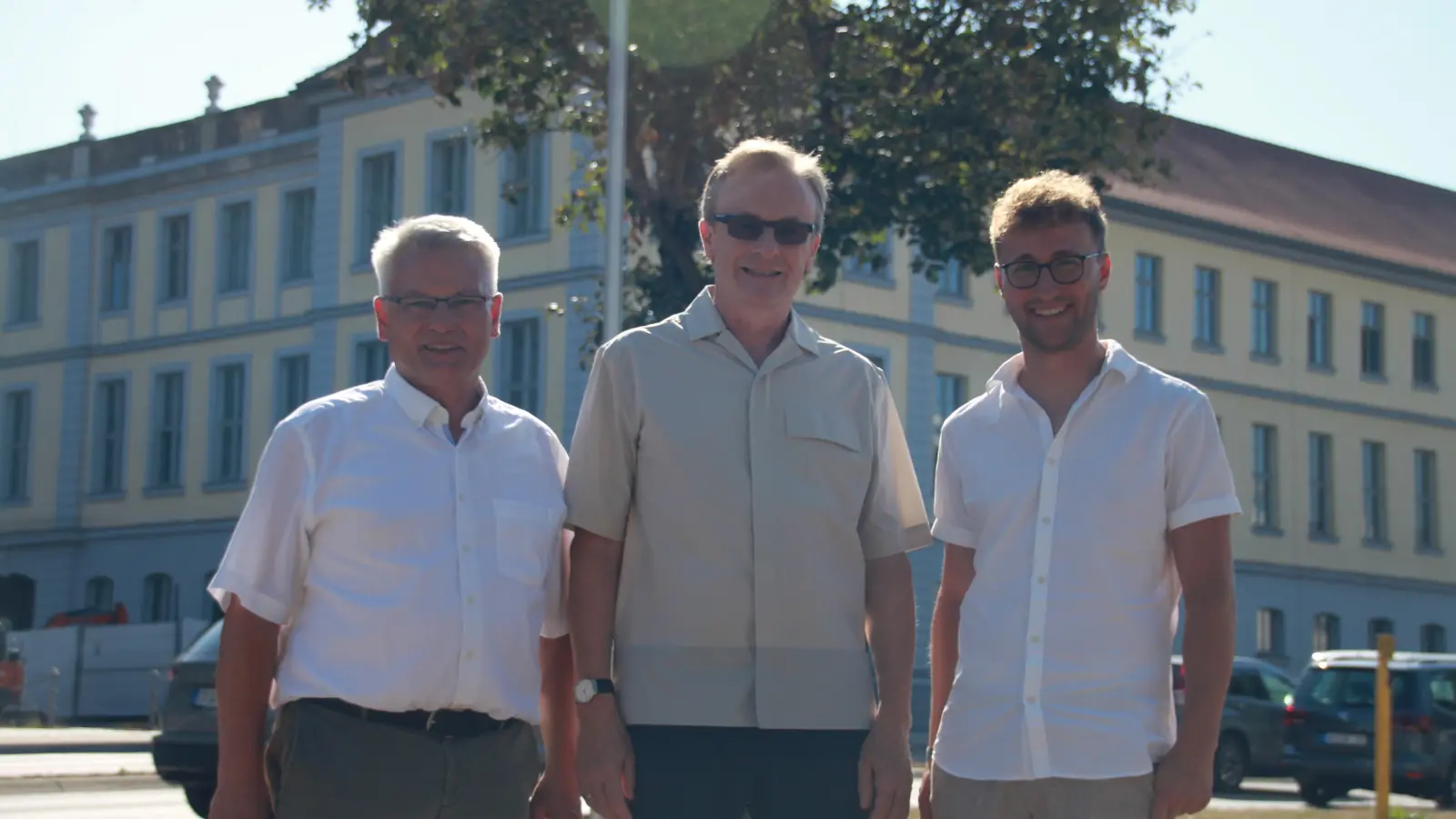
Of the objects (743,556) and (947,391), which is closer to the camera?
(743,556)

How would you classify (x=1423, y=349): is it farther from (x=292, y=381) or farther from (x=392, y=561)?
(x=392, y=561)

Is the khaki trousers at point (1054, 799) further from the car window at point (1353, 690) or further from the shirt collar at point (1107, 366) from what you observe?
the car window at point (1353, 690)

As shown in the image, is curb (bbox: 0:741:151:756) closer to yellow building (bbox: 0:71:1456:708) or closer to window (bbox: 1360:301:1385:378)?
yellow building (bbox: 0:71:1456:708)

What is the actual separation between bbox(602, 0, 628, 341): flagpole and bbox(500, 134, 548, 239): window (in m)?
22.3

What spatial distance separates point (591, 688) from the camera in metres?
4.49

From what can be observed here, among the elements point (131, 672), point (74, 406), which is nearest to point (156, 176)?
point (74, 406)

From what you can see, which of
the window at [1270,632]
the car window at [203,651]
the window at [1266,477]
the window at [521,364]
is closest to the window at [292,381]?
the window at [521,364]

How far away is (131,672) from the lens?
35.5 metres

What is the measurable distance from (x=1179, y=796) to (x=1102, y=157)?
45.7 feet

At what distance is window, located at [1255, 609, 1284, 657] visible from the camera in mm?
48656

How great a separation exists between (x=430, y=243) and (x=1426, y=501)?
5287 cm

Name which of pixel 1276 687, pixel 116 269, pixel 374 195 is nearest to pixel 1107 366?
pixel 1276 687

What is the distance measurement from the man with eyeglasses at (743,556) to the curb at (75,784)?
589 inches

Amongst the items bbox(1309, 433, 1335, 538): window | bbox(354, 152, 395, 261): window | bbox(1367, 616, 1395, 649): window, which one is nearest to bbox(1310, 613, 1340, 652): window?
bbox(1367, 616, 1395, 649): window
